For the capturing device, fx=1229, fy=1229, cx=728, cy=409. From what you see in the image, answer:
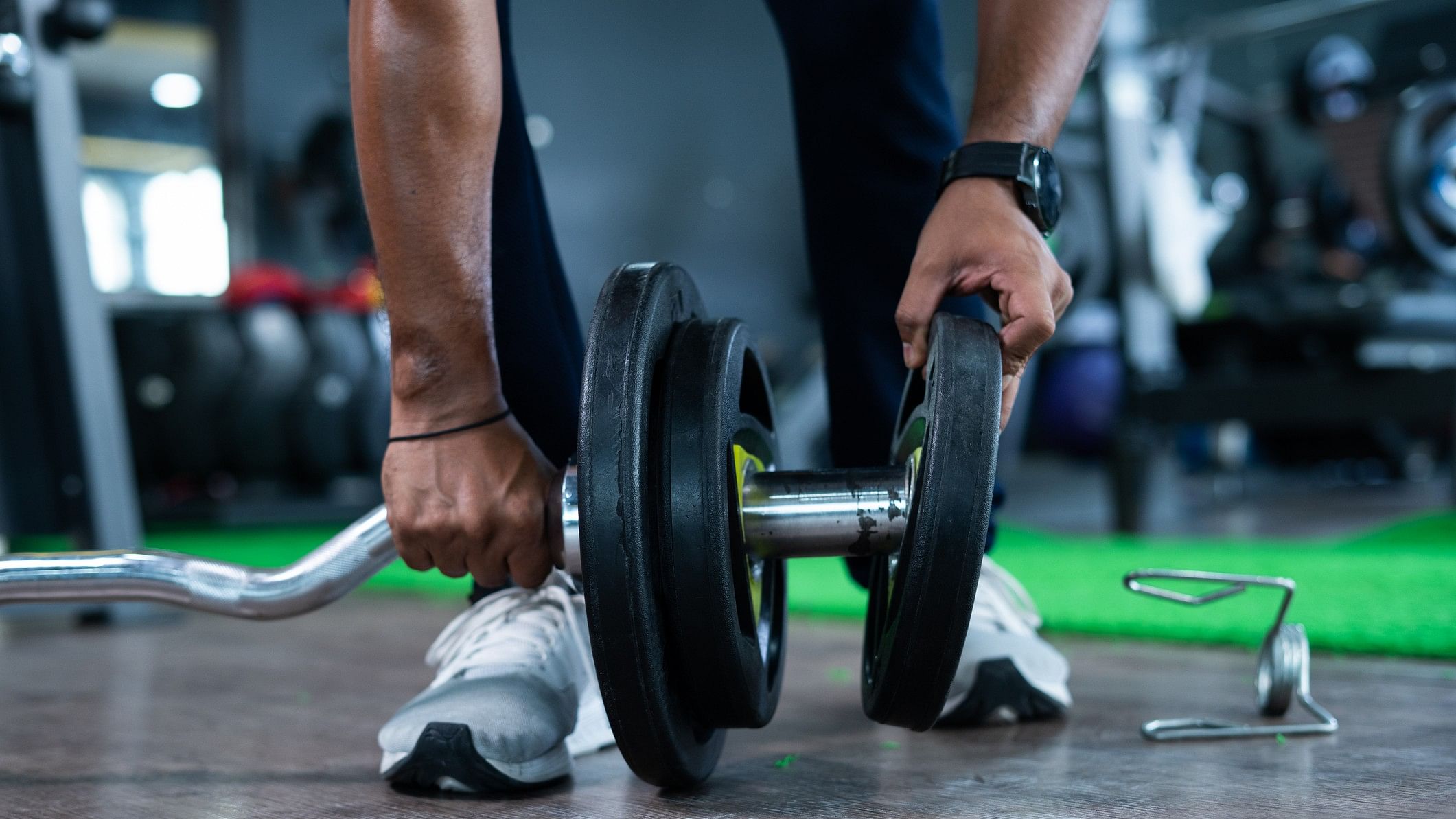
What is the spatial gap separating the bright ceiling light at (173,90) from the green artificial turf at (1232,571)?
10.9 ft

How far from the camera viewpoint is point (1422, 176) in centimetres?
291

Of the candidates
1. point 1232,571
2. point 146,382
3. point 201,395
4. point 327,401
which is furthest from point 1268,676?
point 146,382

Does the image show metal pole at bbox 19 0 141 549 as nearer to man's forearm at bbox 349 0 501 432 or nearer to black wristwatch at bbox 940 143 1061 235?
man's forearm at bbox 349 0 501 432

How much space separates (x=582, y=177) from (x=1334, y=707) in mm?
4685

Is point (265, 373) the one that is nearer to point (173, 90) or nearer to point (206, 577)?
point (173, 90)

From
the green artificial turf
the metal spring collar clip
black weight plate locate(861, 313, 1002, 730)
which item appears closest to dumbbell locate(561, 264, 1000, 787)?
black weight plate locate(861, 313, 1002, 730)

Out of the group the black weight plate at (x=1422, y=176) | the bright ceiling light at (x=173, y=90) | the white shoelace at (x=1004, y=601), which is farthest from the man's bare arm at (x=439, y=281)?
the bright ceiling light at (x=173, y=90)

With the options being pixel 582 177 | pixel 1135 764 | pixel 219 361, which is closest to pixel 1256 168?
pixel 582 177

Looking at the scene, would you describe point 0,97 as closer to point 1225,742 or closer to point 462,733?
point 462,733

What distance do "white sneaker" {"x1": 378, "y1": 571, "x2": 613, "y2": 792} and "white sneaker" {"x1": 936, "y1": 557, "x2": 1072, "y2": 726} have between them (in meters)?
0.25

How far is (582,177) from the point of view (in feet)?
17.4

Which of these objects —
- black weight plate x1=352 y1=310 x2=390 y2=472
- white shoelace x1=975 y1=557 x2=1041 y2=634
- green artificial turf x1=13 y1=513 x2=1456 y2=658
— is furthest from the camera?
black weight plate x1=352 y1=310 x2=390 y2=472

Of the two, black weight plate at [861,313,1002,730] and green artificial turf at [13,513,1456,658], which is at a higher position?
black weight plate at [861,313,1002,730]

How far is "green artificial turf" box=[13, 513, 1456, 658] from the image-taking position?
1.25m
